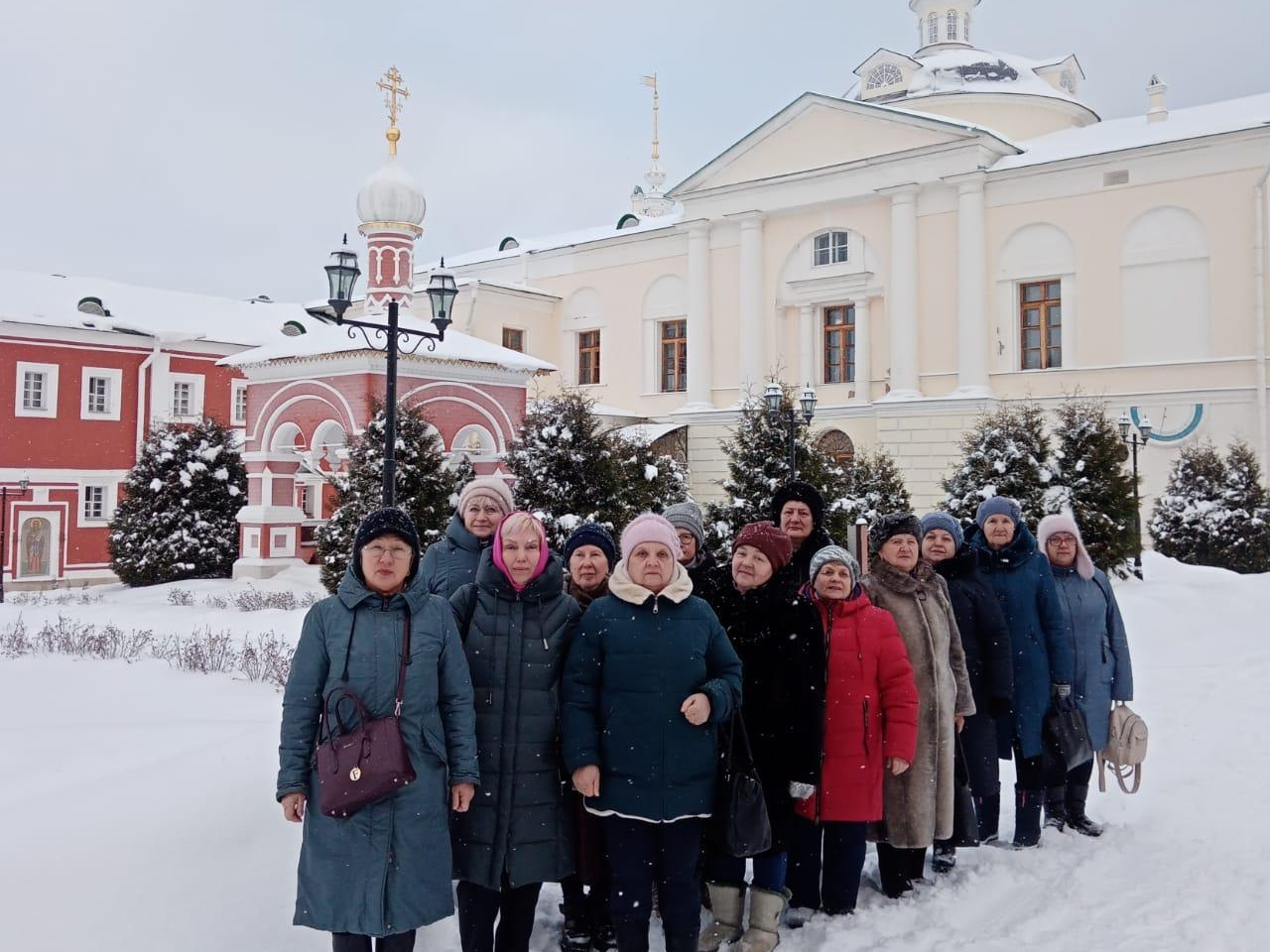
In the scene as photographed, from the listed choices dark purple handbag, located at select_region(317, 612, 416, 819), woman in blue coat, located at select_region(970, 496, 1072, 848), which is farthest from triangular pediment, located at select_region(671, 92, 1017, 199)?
dark purple handbag, located at select_region(317, 612, 416, 819)

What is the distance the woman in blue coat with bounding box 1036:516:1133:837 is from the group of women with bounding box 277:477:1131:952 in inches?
30.2

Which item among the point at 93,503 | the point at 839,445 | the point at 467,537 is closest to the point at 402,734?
the point at 467,537

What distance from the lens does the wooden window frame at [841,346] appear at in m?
28.3

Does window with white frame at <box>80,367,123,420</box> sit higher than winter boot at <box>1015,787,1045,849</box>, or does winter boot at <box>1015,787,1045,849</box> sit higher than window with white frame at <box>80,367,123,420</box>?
window with white frame at <box>80,367,123,420</box>

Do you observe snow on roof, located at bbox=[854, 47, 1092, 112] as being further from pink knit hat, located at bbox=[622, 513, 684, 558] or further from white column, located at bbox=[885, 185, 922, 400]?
pink knit hat, located at bbox=[622, 513, 684, 558]

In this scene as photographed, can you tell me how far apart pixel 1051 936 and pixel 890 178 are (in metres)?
24.5

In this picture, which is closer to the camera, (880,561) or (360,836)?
(360,836)

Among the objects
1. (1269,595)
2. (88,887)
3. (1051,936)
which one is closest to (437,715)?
(88,887)

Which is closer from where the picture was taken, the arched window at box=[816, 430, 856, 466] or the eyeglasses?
the eyeglasses

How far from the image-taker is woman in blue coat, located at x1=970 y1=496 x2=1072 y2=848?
557 cm

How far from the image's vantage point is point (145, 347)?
26.6 meters

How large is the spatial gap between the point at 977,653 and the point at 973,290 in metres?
21.8

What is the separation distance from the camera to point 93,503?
26.0 meters

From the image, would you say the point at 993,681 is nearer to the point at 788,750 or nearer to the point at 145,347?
the point at 788,750
